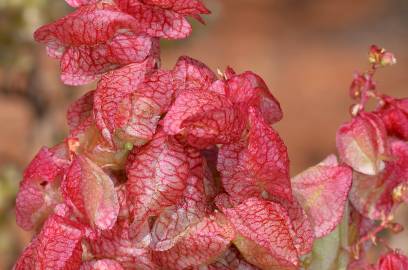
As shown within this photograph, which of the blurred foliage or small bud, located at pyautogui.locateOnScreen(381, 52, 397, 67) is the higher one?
small bud, located at pyautogui.locateOnScreen(381, 52, 397, 67)

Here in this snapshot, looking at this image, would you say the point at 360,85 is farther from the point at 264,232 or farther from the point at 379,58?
the point at 264,232

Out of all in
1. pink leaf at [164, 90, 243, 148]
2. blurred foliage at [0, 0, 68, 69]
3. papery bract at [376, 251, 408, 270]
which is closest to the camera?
pink leaf at [164, 90, 243, 148]

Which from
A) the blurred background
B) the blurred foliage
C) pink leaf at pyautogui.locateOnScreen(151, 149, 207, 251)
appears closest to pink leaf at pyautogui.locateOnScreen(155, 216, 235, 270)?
pink leaf at pyautogui.locateOnScreen(151, 149, 207, 251)

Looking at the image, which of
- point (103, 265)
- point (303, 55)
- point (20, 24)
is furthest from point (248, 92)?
point (303, 55)

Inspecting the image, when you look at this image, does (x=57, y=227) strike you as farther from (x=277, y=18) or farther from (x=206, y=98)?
(x=277, y=18)

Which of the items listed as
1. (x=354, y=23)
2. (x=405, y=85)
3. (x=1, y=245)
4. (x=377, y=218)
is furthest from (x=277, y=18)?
(x=377, y=218)

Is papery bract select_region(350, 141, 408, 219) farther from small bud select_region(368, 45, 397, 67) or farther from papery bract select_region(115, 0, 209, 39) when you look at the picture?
papery bract select_region(115, 0, 209, 39)

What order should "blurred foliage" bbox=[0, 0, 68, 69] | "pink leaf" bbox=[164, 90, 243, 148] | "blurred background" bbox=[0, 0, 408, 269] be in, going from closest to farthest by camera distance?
"pink leaf" bbox=[164, 90, 243, 148], "blurred foliage" bbox=[0, 0, 68, 69], "blurred background" bbox=[0, 0, 408, 269]
